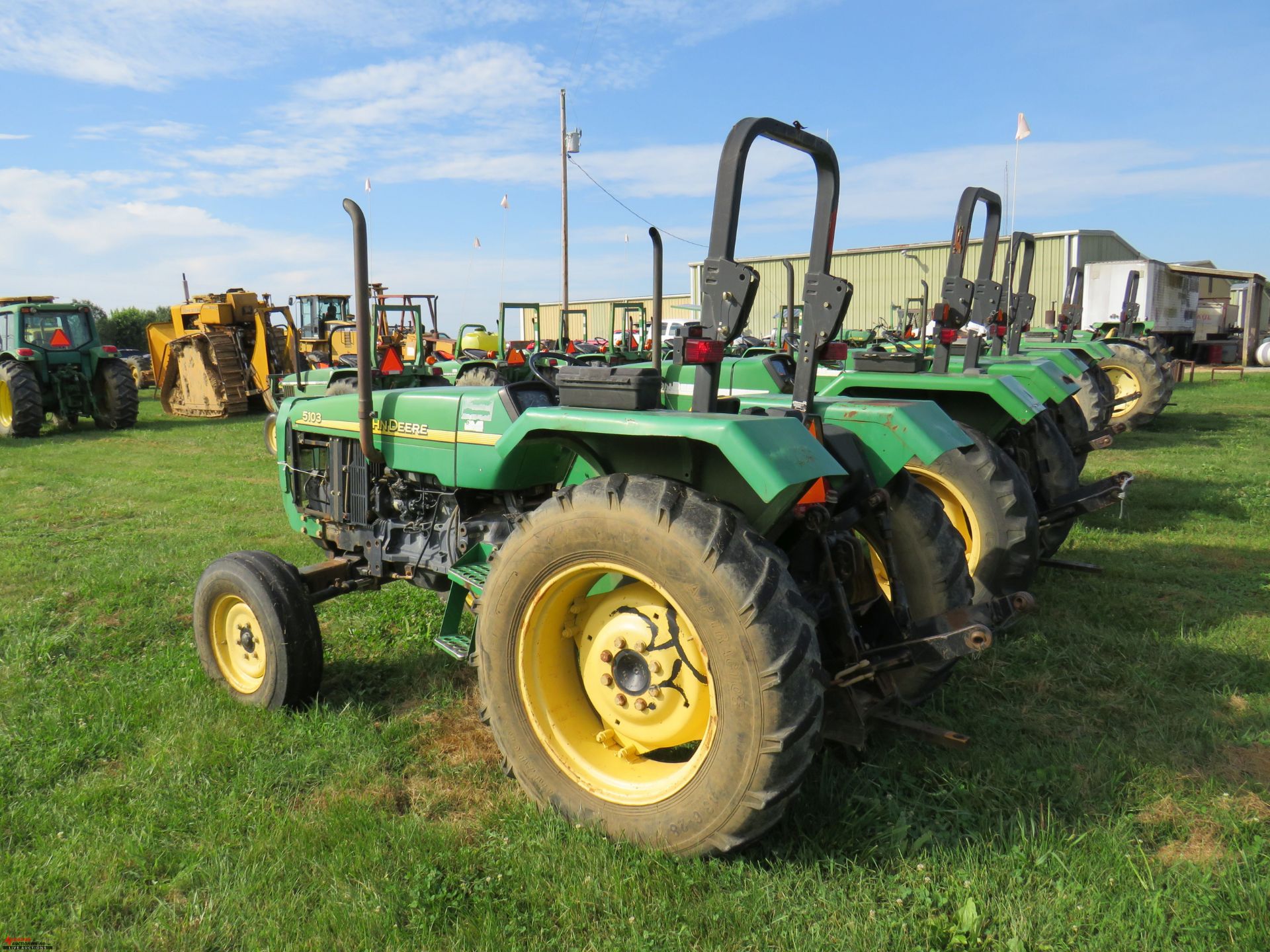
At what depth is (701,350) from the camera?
7.98 feet

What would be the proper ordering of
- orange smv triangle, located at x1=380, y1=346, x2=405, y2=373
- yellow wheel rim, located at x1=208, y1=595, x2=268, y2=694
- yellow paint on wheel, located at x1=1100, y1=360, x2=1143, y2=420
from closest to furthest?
yellow wheel rim, located at x1=208, y1=595, x2=268, y2=694, orange smv triangle, located at x1=380, y1=346, x2=405, y2=373, yellow paint on wheel, located at x1=1100, y1=360, x2=1143, y2=420

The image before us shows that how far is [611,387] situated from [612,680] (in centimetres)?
87

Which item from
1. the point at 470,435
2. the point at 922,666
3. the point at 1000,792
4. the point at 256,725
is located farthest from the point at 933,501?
the point at 256,725

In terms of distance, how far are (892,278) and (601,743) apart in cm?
2829

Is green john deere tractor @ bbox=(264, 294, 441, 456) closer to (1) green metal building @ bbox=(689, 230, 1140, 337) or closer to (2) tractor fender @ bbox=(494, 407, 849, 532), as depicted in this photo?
(2) tractor fender @ bbox=(494, 407, 849, 532)

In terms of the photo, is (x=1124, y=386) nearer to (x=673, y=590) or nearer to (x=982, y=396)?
(x=982, y=396)

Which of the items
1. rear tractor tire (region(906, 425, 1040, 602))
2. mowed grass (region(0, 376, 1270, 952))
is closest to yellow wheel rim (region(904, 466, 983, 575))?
rear tractor tire (region(906, 425, 1040, 602))

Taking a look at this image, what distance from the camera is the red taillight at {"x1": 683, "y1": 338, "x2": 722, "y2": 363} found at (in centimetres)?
240

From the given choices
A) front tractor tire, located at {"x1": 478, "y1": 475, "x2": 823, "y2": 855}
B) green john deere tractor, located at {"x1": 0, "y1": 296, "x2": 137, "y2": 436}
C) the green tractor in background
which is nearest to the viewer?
front tractor tire, located at {"x1": 478, "y1": 475, "x2": 823, "y2": 855}

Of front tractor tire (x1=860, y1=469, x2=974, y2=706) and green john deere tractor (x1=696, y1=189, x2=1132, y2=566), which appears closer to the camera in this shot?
front tractor tire (x1=860, y1=469, x2=974, y2=706)

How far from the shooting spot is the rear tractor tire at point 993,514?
4145mm

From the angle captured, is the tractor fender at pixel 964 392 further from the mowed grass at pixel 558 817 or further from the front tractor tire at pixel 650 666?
the front tractor tire at pixel 650 666

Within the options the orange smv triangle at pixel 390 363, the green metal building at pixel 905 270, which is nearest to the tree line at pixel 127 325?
the green metal building at pixel 905 270

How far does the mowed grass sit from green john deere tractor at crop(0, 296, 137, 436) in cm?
977
